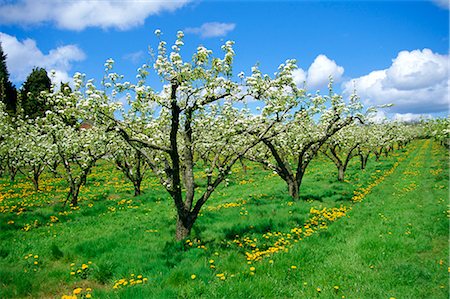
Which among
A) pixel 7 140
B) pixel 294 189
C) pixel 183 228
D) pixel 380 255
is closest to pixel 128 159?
pixel 7 140

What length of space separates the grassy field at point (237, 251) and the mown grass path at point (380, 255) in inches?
1.3

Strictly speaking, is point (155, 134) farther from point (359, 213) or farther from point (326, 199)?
point (326, 199)

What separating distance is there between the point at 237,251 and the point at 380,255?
4.68 meters

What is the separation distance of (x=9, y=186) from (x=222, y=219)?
25.9 m

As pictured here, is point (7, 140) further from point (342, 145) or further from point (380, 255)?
point (380, 255)

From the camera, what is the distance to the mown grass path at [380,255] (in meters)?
8.28

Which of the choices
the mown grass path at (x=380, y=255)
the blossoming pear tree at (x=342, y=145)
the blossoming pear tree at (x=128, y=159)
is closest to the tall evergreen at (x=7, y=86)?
the blossoming pear tree at (x=128, y=159)

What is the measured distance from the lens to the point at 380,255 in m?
10.6

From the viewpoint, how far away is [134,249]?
11531mm

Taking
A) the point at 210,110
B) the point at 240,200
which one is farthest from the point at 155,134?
the point at 240,200

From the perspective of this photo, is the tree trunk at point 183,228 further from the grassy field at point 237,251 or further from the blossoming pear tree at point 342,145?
the blossoming pear tree at point 342,145

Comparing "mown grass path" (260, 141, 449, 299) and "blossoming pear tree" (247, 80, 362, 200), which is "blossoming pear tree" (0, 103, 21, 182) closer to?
"blossoming pear tree" (247, 80, 362, 200)

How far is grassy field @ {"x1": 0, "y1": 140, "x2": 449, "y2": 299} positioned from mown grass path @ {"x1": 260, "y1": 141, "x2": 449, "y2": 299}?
0.11 feet

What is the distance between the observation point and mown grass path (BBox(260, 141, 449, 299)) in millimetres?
8281
